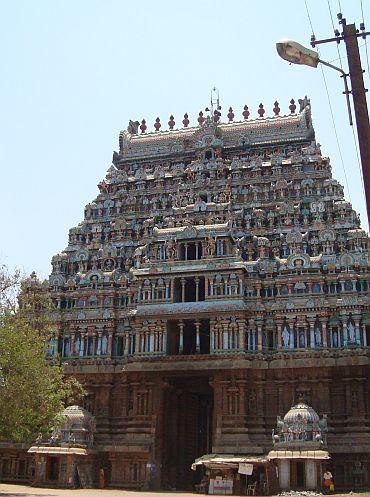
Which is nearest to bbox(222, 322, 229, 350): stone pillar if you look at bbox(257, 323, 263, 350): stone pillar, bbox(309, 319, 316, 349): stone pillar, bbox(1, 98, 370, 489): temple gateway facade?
bbox(1, 98, 370, 489): temple gateway facade

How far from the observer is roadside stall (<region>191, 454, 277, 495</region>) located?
1581 inches

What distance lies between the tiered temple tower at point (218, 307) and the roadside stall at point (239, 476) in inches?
75.9

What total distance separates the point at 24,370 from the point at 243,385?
1649 cm

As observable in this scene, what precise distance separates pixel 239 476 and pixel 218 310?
1167 cm

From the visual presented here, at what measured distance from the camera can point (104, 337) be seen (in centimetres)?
5141

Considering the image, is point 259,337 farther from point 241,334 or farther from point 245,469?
point 245,469

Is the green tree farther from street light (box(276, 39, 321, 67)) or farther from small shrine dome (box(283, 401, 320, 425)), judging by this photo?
street light (box(276, 39, 321, 67))

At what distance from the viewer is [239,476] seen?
40.9 meters

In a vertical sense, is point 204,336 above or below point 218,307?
below

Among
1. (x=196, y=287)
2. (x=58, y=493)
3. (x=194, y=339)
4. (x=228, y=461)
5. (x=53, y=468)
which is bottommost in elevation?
(x=58, y=493)

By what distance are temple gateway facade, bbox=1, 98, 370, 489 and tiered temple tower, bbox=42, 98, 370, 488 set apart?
0.11 meters

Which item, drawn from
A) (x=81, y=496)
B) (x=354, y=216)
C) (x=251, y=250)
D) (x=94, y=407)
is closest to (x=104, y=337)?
(x=94, y=407)

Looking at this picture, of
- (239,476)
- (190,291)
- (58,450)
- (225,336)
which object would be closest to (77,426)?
(58,450)

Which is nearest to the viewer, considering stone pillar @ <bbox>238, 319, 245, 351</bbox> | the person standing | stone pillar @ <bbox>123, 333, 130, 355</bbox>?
the person standing
